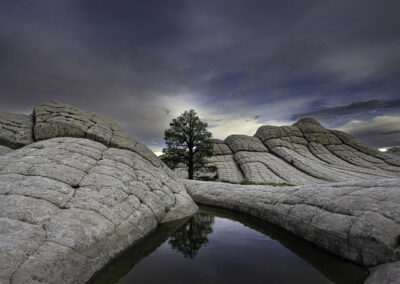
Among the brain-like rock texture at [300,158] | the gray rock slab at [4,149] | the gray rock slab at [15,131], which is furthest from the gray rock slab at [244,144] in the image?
the gray rock slab at [4,149]

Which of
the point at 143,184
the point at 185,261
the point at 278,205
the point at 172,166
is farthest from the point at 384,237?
the point at 172,166

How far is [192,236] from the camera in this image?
356 inches

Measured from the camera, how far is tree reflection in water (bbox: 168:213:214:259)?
7.64 meters

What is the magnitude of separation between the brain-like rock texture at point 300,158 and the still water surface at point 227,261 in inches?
845

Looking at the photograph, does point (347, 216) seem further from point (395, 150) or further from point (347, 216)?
point (395, 150)

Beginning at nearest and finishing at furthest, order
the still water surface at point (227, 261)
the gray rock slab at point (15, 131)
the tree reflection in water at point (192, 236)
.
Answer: the still water surface at point (227, 261), the tree reflection in water at point (192, 236), the gray rock slab at point (15, 131)

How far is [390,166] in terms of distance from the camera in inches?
1331

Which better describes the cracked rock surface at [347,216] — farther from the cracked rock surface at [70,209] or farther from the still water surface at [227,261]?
the cracked rock surface at [70,209]

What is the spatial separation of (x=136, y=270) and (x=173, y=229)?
4149 millimetres

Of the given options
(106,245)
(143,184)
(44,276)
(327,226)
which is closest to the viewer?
(44,276)

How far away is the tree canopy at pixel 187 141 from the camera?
28.2 m

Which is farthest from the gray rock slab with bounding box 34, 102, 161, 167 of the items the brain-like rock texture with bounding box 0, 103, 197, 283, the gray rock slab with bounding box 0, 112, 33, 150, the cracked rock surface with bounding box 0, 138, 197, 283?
the cracked rock surface with bounding box 0, 138, 197, 283

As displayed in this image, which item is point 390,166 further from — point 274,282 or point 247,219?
point 274,282

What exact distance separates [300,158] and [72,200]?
37.3 m
